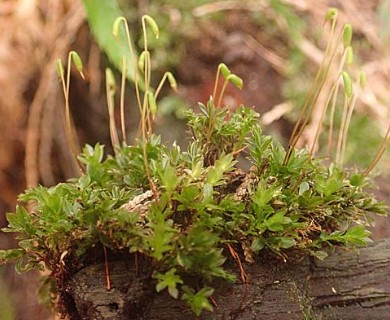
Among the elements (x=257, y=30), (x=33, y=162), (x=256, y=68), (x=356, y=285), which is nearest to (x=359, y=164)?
(x=256, y=68)

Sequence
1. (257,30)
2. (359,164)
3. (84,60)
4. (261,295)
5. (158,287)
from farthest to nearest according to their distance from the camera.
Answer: (257,30), (84,60), (359,164), (261,295), (158,287)

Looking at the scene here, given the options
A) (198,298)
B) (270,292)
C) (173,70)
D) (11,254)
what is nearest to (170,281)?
(198,298)

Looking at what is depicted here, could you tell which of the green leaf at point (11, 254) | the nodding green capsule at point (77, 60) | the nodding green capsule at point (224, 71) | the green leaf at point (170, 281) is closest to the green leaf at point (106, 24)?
the nodding green capsule at point (77, 60)

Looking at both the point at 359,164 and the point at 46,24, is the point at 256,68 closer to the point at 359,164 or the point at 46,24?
the point at 359,164

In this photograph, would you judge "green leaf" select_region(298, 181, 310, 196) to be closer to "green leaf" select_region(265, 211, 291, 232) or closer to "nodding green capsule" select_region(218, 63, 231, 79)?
"green leaf" select_region(265, 211, 291, 232)

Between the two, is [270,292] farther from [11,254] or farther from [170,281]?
[11,254]

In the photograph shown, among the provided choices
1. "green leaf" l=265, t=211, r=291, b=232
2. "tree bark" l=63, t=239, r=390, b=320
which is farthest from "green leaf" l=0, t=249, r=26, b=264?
"green leaf" l=265, t=211, r=291, b=232

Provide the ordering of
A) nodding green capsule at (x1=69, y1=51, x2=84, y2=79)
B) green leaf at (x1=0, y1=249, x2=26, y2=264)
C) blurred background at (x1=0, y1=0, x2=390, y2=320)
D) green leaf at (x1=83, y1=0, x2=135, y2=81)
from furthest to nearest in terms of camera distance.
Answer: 1. blurred background at (x1=0, y1=0, x2=390, y2=320)
2. green leaf at (x1=83, y1=0, x2=135, y2=81)
3. nodding green capsule at (x1=69, y1=51, x2=84, y2=79)
4. green leaf at (x1=0, y1=249, x2=26, y2=264)
